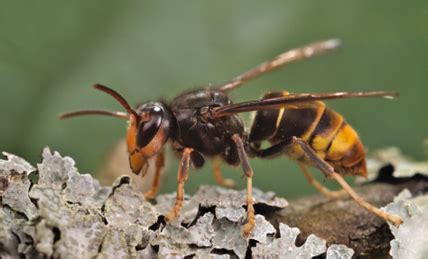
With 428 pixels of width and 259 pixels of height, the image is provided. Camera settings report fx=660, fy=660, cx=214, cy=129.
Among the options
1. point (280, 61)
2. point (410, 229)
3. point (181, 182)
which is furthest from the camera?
point (280, 61)

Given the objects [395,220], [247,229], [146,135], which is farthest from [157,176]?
[395,220]

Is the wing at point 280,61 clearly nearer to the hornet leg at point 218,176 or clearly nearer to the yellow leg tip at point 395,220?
the hornet leg at point 218,176

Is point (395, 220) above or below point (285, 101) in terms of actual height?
below

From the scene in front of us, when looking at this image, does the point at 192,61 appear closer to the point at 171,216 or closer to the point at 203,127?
the point at 203,127

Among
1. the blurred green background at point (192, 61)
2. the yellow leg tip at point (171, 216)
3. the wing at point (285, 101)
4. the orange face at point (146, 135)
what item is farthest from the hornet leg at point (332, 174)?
the blurred green background at point (192, 61)

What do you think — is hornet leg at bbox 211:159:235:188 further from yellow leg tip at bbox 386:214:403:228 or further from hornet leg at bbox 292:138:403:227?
yellow leg tip at bbox 386:214:403:228
